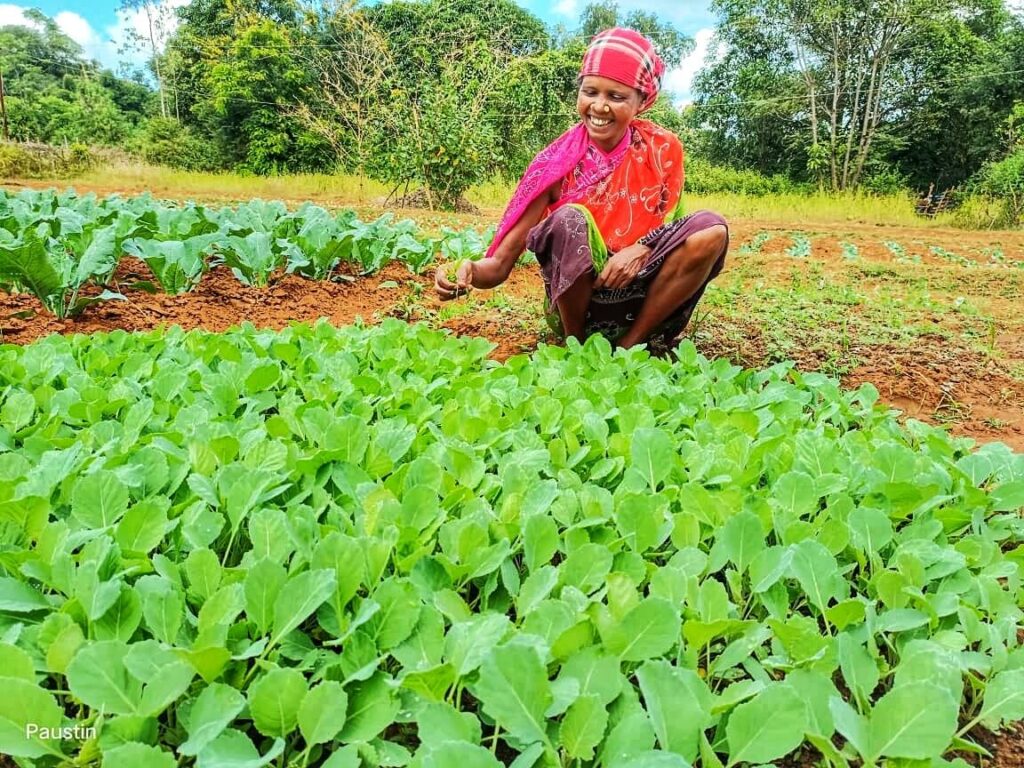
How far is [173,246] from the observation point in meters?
3.57

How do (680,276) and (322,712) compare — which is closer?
(322,712)

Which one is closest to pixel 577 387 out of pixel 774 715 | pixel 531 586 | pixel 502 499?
pixel 502 499

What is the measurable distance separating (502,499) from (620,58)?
1.87 m

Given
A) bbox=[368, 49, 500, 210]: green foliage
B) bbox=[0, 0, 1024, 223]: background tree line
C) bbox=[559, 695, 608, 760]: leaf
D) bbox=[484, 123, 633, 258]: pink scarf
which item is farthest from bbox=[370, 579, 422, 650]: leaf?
bbox=[0, 0, 1024, 223]: background tree line

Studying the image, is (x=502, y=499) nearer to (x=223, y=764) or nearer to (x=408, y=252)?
(x=223, y=764)

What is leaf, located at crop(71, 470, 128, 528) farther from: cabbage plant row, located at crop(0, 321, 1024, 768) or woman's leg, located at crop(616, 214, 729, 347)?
woman's leg, located at crop(616, 214, 729, 347)

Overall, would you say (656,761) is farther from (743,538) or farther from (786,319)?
(786,319)

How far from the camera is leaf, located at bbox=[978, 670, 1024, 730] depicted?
3.07 feet

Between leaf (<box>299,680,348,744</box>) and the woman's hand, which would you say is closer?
leaf (<box>299,680,348,744</box>)

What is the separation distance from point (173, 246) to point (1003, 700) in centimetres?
369

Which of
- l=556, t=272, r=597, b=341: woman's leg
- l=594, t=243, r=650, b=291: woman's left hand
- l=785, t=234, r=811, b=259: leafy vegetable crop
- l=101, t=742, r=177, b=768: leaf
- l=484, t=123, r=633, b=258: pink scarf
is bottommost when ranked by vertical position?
l=101, t=742, r=177, b=768: leaf

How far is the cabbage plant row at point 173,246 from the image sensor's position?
10.2 feet

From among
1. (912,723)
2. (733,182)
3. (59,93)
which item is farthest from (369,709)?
(59,93)

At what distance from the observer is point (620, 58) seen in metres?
2.55
